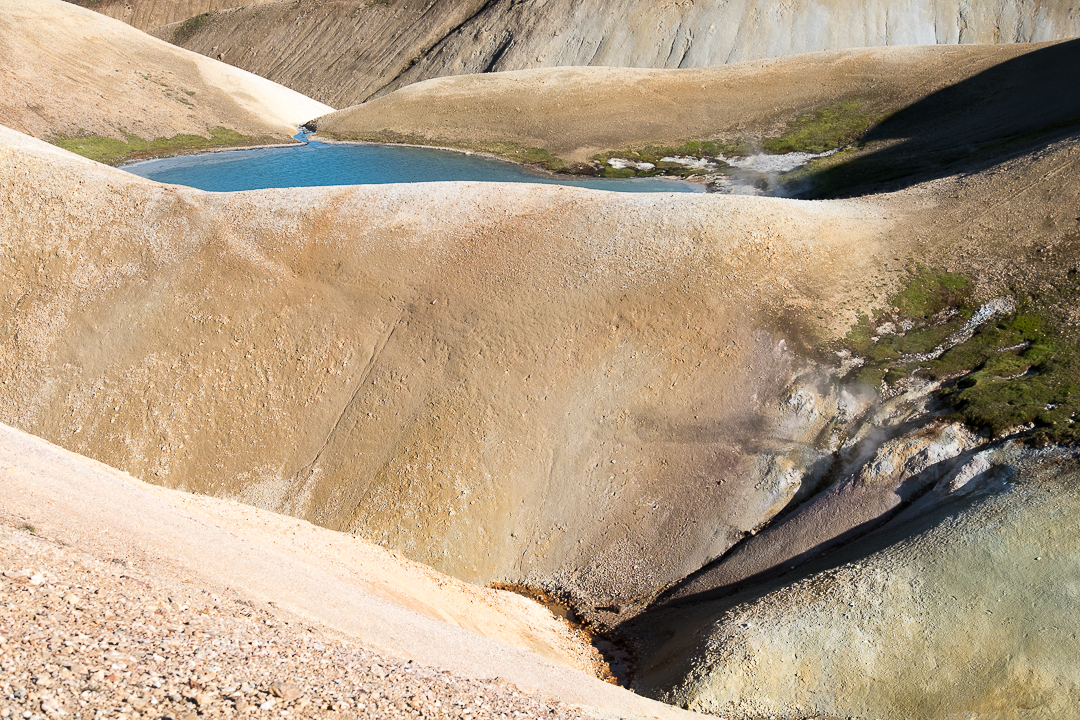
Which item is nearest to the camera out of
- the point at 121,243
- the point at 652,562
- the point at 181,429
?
the point at 652,562

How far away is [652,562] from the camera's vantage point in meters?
22.8

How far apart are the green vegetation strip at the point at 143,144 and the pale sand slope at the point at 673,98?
6866 mm

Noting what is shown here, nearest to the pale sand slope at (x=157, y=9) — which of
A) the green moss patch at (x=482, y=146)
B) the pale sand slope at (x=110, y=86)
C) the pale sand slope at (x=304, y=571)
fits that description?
the pale sand slope at (x=110, y=86)

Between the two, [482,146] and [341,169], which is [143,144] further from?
[482,146]

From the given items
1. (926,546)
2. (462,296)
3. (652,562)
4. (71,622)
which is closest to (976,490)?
(926,546)

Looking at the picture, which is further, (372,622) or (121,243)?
(121,243)

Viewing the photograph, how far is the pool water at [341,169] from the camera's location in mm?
52250

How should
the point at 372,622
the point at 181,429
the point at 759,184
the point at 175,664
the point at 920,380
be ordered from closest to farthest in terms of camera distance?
the point at 175,664, the point at 372,622, the point at 920,380, the point at 181,429, the point at 759,184

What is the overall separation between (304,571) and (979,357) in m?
19.3

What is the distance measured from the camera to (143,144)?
206 ft

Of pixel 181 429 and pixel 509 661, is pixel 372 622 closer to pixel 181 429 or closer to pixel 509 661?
pixel 509 661

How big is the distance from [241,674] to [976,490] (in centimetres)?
1631

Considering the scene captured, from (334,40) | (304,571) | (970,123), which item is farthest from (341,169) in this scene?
(334,40)

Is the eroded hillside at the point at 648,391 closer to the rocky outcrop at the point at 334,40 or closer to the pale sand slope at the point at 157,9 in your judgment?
the rocky outcrop at the point at 334,40
